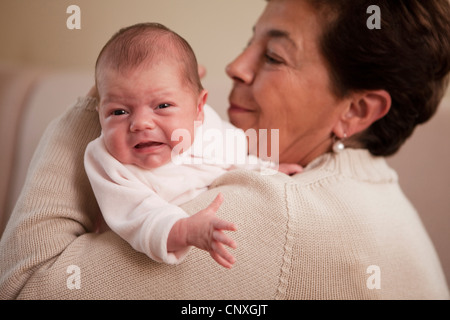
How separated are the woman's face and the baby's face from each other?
12.4 inches

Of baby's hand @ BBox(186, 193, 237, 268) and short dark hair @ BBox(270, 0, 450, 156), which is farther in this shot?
short dark hair @ BBox(270, 0, 450, 156)

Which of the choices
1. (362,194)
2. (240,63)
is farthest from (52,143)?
(362,194)

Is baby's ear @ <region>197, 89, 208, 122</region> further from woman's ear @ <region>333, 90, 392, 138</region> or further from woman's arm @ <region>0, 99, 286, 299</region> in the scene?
woman's ear @ <region>333, 90, 392, 138</region>

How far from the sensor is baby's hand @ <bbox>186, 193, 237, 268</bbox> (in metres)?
0.54

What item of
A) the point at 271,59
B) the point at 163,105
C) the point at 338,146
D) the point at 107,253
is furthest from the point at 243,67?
the point at 107,253

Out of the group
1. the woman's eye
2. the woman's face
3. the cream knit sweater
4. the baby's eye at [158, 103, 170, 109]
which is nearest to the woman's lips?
the woman's face

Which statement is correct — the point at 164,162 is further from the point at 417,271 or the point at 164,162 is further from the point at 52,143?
the point at 417,271

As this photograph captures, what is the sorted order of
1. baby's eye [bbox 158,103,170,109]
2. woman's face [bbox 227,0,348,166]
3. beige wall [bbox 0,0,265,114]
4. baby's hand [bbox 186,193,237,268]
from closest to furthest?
1. baby's hand [bbox 186,193,237,268]
2. baby's eye [bbox 158,103,170,109]
3. beige wall [bbox 0,0,265,114]
4. woman's face [bbox 227,0,348,166]

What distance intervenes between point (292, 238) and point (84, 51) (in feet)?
1.62

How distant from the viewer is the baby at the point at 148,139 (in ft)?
2.00

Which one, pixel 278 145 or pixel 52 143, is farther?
pixel 278 145

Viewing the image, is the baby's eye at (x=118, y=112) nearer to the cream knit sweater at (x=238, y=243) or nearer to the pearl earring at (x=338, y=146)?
the cream knit sweater at (x=238, y=243)

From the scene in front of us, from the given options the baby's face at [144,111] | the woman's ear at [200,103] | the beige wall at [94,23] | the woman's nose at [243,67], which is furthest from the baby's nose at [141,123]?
the woman's nose at [243,67]
